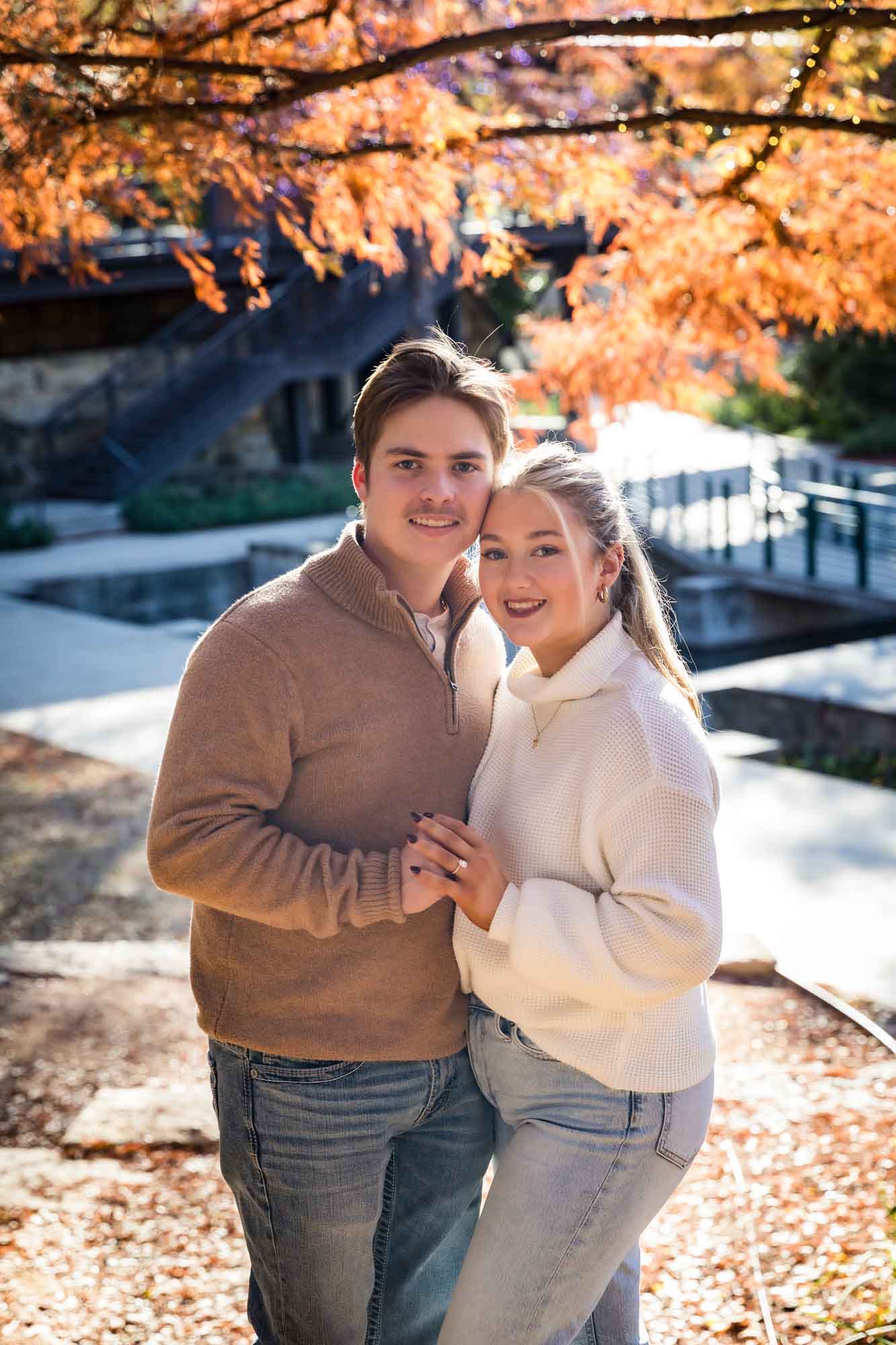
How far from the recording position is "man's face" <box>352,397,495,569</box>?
2.35 metres

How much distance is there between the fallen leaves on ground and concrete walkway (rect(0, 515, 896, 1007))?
2.87ft

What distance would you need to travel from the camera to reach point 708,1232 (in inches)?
140

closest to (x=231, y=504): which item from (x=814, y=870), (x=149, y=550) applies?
(x=149, y=550)

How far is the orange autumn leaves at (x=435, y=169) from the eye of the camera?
3600 millimetres

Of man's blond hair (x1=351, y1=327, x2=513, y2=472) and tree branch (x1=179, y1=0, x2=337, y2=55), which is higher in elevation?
tree branch (x1=179, y1=0, x2=337, y2=55)

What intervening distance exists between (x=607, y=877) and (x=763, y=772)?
19.1 feet

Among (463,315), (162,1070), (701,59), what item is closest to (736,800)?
(162,1070)

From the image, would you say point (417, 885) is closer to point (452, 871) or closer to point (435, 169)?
point (452, 871)

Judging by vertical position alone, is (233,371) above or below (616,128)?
below

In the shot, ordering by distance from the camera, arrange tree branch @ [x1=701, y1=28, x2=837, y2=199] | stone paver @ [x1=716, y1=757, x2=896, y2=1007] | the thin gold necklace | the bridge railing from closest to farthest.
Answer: the thin gold necklace < tree branch @ [x1=701, y1=28, x2=837, y2=199] < stone paver @ [x1=716, y1=757, x2=896, y2=1007] < the bridge railing

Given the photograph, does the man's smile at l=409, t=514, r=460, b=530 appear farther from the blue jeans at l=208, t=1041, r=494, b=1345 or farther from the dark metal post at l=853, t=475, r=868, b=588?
the dark metal post at l=853, t=475, r=868, b=588

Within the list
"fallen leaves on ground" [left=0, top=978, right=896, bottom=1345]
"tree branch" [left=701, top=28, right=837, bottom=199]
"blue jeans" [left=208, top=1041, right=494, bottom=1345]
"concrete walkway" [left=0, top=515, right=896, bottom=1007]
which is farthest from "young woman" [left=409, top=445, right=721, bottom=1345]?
"concrete walkway" [left=0, top=515, right=896, bottom=1007]

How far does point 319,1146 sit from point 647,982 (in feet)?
2.06

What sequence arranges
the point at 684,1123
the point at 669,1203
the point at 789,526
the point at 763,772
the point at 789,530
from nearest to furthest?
the point at 684,1123 → the point at 669,1203 → the point at 763,772 → the point at 789,530 → the point at 789,526
